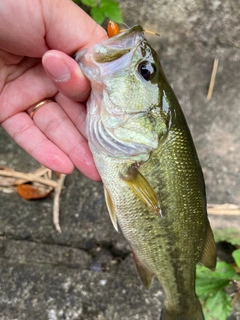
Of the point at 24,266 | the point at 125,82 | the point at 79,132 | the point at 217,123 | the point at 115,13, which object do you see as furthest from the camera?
the point at 217,123

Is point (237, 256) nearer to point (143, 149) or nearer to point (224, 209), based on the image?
point (224, 209)

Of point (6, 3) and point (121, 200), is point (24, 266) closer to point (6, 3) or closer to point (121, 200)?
point (121, 200)

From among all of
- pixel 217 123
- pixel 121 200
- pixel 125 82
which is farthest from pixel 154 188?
pixel 217 123

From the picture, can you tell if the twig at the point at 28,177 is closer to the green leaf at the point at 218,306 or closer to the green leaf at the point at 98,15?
the green leaf at the point at 98,15

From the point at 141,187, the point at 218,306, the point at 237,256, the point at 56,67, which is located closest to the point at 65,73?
the point at 56,67

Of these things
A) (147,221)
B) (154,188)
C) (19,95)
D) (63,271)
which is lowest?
(63,271)

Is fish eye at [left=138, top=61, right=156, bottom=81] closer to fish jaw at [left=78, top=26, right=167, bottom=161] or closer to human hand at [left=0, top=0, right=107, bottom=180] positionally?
fish jaw at [left=78, top=26, right=167, bottom=161]
